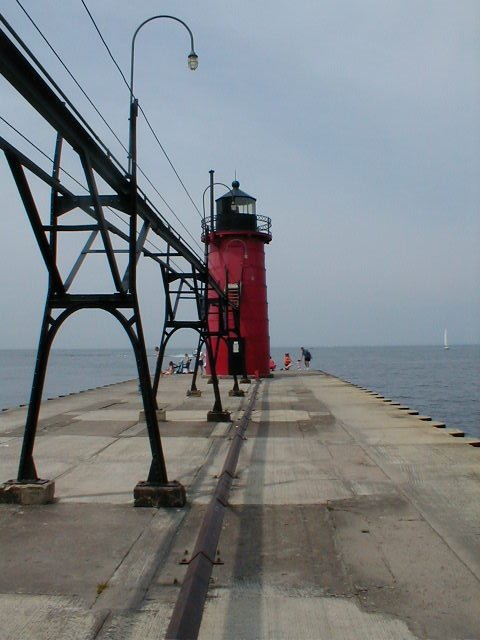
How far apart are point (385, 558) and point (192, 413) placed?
11.4 metres

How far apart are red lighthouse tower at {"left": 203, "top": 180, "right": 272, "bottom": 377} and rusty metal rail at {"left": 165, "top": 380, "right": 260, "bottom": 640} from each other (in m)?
24.6

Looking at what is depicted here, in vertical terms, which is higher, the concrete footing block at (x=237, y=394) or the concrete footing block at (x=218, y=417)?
the concrete footing block at (x=237, y=394)

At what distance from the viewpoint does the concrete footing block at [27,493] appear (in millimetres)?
7195

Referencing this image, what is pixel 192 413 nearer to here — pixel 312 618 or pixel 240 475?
pixel 240 475

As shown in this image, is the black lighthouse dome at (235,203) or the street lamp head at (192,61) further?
the black lighthouse dome at (235,203)

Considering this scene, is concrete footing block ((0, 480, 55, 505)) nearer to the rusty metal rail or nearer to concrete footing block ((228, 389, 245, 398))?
the rusty metal rail

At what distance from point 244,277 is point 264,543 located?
27.4 m

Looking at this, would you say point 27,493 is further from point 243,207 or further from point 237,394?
point 243,207

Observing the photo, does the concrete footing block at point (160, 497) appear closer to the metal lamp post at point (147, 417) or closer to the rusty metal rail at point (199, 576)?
the metal lamp post at point (147, 417)

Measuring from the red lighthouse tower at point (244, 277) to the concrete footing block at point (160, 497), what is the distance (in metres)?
24.8

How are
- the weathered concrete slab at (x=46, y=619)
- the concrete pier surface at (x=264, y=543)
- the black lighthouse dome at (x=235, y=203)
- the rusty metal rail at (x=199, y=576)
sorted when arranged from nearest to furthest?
the rusty metal rail at (x=199, y=576) → the weathered concrete slab at (x=46, y=619) → the concrete pier surface at (x=264, y=543) → the black lighthouse dome at (x=235, y=203)

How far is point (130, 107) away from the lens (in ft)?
27.7

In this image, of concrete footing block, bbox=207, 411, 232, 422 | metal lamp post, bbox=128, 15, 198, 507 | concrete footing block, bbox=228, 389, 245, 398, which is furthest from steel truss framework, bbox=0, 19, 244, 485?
concrete footing block, bbox=228, 389, 245, 398

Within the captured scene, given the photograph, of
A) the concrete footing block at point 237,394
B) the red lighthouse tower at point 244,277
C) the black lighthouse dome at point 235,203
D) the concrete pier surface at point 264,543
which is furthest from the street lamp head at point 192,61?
the black lighthouse dome at point 235,203
